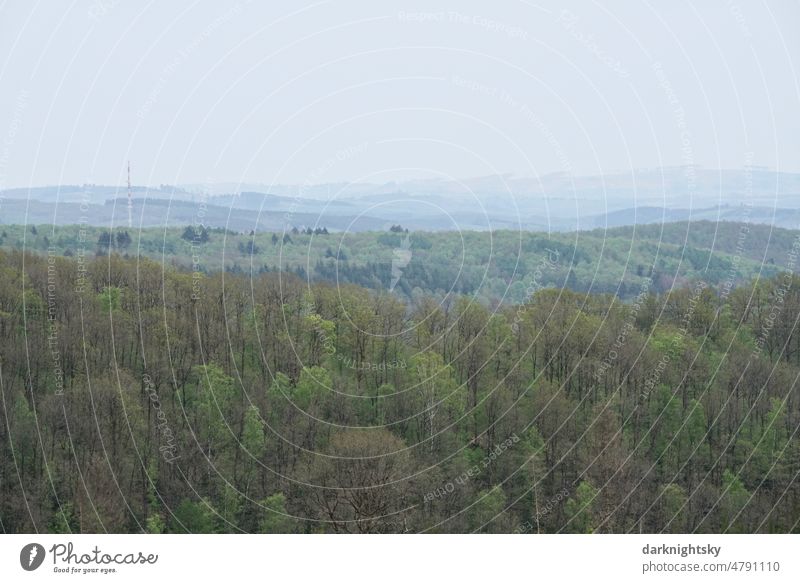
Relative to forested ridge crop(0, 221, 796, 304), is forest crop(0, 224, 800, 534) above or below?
below

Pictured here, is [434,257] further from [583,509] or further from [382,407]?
[583,509]

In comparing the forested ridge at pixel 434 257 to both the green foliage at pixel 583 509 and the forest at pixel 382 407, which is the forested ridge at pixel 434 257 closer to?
the forest at pixel 382 407

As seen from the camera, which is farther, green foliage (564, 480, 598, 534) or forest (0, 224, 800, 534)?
forest (0, 224, 800, 534)

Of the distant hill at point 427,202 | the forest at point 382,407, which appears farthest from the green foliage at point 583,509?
the distant hill at point 427,202

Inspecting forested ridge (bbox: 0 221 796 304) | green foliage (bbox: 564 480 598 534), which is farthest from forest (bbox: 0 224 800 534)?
forested ridge (bbox: 0 221 796 304)

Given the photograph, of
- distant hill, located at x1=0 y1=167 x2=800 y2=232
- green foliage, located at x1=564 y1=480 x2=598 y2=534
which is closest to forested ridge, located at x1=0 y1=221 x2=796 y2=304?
distant hill, located at x1=0 y1=167 x2=800 y2=232

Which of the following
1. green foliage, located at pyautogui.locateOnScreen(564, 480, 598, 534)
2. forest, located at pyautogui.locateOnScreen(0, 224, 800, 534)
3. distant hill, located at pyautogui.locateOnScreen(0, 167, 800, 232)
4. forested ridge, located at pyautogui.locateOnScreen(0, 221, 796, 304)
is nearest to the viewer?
green foliage, located at pyautogui.locateOnScreen(564, 480, 598, 534)

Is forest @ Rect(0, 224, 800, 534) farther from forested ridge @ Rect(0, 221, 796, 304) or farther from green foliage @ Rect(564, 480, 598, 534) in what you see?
forested ridge @ Rect(0, 221, 796, 304)

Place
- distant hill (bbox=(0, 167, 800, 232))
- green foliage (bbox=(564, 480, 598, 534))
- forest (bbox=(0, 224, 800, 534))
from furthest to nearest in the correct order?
distant hill (bbox=(0, 167, 800, 232)), forest (bbox=(0, 224, 800, 534)), green foliage (bbox=(564, 480, 598, 534))
